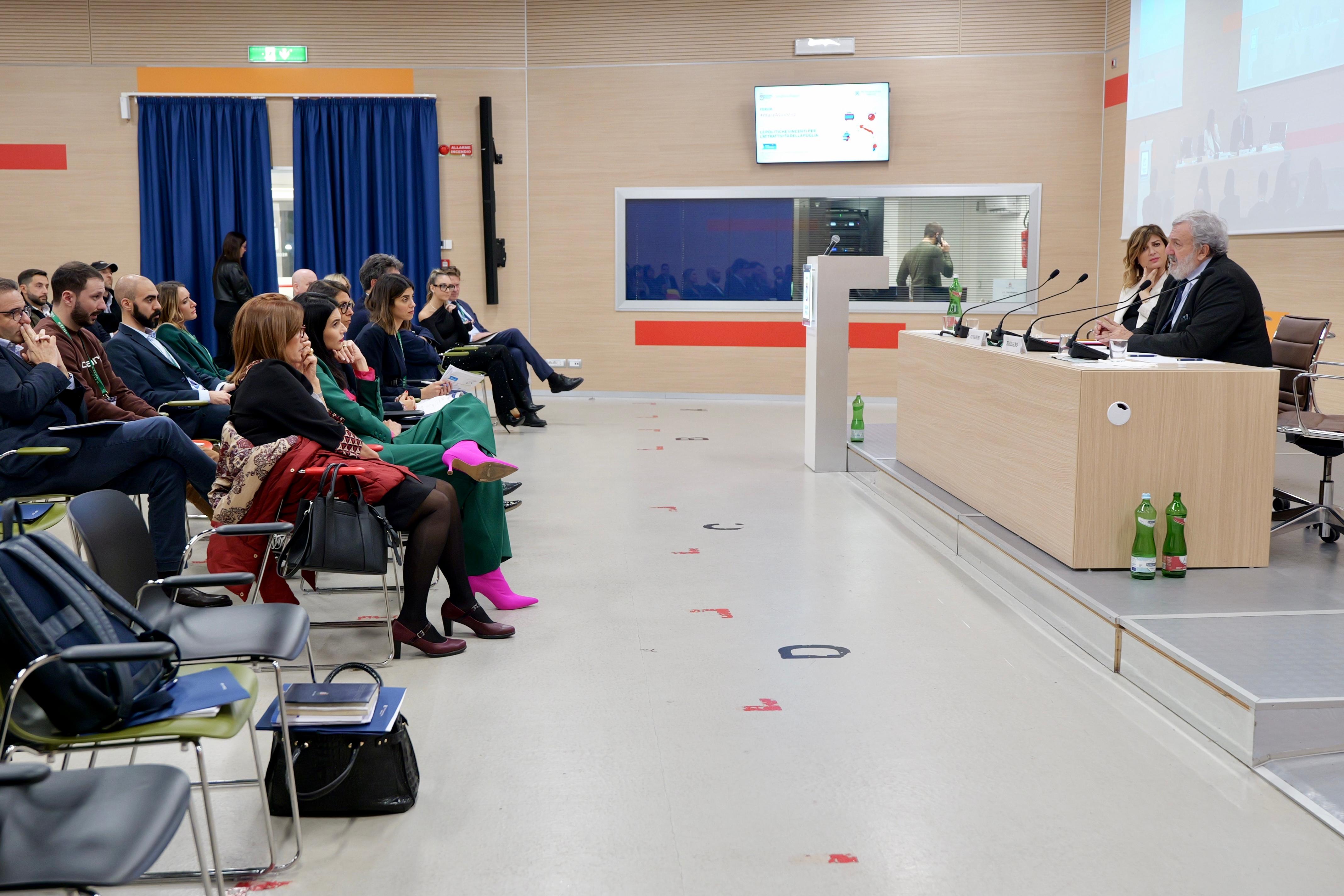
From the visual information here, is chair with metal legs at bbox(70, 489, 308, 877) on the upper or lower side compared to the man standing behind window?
lower

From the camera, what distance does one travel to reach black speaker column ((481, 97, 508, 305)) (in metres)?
9.53

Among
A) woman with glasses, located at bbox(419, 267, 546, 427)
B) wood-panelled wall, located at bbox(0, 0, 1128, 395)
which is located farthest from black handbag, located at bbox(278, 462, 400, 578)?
wood-panelled wall, located at bbox(0, 0, 1128, 395)

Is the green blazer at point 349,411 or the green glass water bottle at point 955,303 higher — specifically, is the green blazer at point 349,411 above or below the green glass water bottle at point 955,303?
below

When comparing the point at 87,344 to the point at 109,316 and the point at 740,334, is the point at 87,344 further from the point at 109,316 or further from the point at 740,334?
the point at 740,334

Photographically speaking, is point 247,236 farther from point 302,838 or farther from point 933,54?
point 302,838

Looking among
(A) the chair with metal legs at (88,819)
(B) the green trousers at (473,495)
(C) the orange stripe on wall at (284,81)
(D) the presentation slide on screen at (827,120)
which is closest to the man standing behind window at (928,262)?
(D) the presentation slide on screen at (827,120)

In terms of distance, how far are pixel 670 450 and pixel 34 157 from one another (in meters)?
6.44

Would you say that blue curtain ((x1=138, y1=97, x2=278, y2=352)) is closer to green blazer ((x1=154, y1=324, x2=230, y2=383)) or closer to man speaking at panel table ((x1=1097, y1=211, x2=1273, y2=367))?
green blazer ((x1=154, y1=324, x2=230, y2=383))

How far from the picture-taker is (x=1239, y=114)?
22.2 ft

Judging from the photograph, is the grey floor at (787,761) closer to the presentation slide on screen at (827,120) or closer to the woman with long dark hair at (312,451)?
the woman with long dark hair at (312,451)

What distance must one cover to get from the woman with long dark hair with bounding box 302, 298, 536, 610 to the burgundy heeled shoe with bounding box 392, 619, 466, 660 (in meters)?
0.33

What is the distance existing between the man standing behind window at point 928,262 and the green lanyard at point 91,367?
677 centimetres

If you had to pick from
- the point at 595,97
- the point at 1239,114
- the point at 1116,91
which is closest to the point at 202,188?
the point at 595,97

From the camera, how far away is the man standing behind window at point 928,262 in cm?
956
